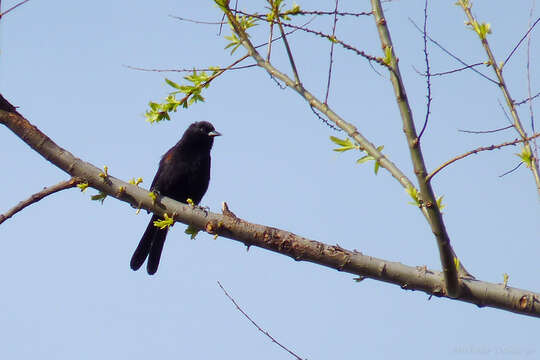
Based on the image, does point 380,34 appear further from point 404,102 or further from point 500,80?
point 500,80

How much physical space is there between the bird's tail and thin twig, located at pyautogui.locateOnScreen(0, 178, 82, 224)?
3.58 m

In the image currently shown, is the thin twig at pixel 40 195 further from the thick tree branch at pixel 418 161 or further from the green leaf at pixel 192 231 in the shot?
the thick tree branch at pixel 418 161

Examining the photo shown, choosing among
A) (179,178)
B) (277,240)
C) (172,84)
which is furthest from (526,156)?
(179,178)

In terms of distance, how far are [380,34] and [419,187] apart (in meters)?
0.63

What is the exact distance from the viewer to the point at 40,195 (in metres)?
2.79

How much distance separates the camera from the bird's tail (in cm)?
656

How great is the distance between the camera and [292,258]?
9.34 feet

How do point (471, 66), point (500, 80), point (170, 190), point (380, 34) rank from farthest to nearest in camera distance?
point (170, 190)
point (471, 66)
point (500, 80)
point (380, 34)

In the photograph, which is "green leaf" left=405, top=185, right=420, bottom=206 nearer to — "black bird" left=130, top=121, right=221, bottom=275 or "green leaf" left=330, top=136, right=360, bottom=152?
"green leaf" left=330, top=136, right=360, bottom=152

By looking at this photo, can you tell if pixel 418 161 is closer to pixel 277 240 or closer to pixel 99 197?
pixel 277 240

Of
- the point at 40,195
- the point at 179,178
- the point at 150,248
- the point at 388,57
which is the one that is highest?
the point at 179,178

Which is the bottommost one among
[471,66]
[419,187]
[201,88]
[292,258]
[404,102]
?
[292,258]

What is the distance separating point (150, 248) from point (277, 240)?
13.4ft

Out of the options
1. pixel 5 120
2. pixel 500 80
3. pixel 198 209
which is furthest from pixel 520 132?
pixel 5 120
